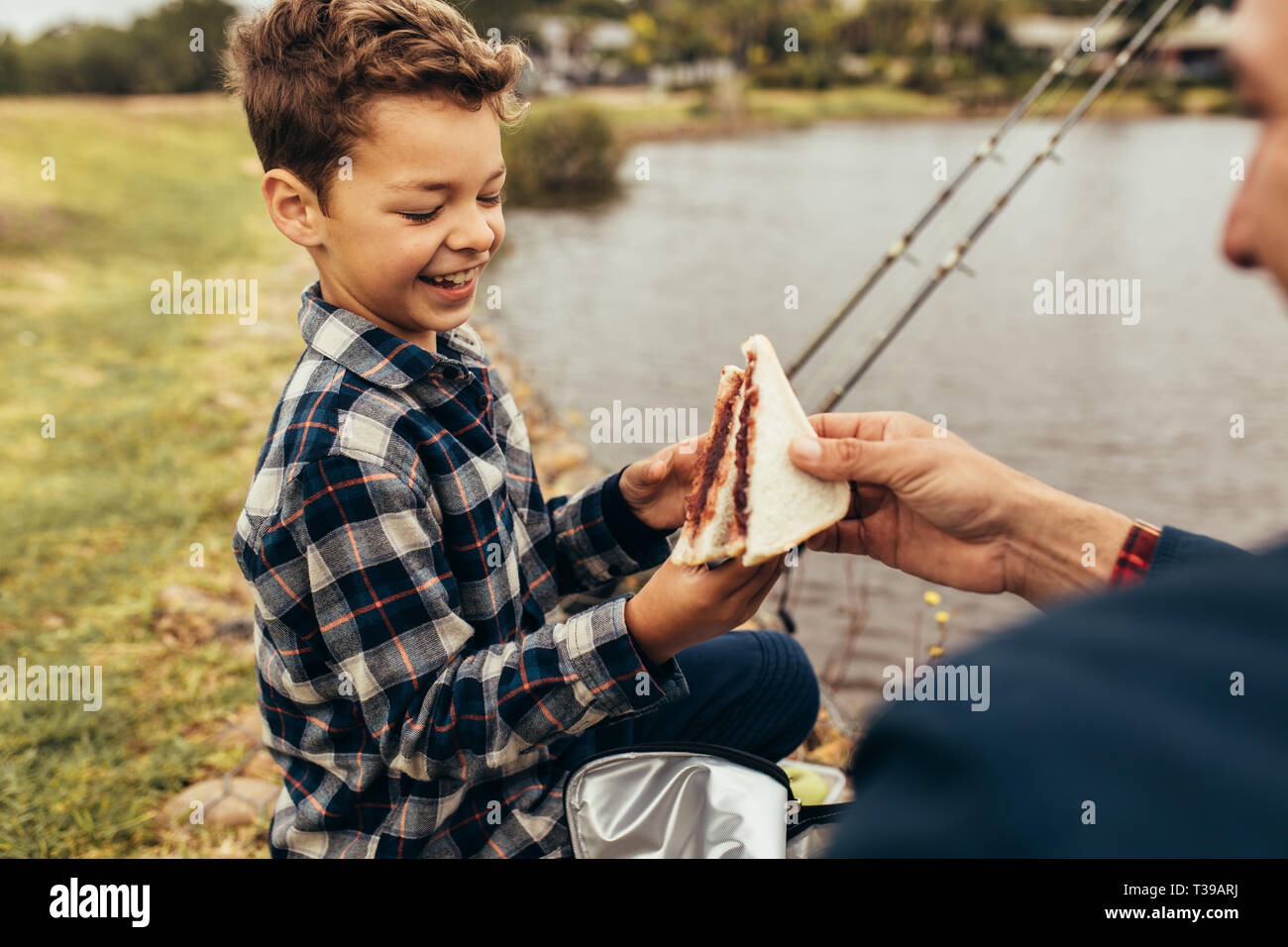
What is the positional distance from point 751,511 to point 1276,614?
4.13ft

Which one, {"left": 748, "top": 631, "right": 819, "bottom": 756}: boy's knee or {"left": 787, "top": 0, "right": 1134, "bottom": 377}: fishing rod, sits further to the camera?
{"left": 787, "top": 0, "right": 1134, "bottom": 377}: fishing rod

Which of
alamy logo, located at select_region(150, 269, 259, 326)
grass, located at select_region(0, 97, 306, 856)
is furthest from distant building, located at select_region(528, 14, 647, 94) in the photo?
alamy logo, located at select_region(150, 269, 259, 326)

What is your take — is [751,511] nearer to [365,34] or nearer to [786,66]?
[365,34]

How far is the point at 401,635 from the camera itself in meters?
1.69

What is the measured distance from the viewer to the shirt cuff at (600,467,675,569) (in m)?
2.34

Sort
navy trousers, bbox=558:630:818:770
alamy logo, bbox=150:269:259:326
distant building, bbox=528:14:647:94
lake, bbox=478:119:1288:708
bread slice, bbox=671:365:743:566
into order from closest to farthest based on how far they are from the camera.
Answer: bread slice, bbox=671:365:743:566 < navy trousers, bbox=558:630:818:770 < lake, bbox=478:119:1288:708 < alamy logo, bbox=150:269:259:326 < distant building, bbox=528:14:647:94

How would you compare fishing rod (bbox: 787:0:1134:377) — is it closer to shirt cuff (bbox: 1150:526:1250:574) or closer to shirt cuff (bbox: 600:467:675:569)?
shirt cuff (bbox: 600:467:675:569)

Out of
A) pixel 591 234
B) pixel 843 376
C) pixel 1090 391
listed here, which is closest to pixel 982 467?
pixel 843 376

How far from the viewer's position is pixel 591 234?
16.6 metres

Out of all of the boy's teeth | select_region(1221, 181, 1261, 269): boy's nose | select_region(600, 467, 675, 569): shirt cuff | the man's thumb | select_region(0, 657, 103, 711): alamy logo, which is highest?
the boy's teeth

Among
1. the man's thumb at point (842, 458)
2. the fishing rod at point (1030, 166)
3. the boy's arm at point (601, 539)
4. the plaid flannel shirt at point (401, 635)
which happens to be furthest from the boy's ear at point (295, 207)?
the fishing rod at point (1030, 166)

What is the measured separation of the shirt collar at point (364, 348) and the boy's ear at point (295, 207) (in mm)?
141

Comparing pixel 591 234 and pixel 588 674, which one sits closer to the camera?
pixel 588 674
